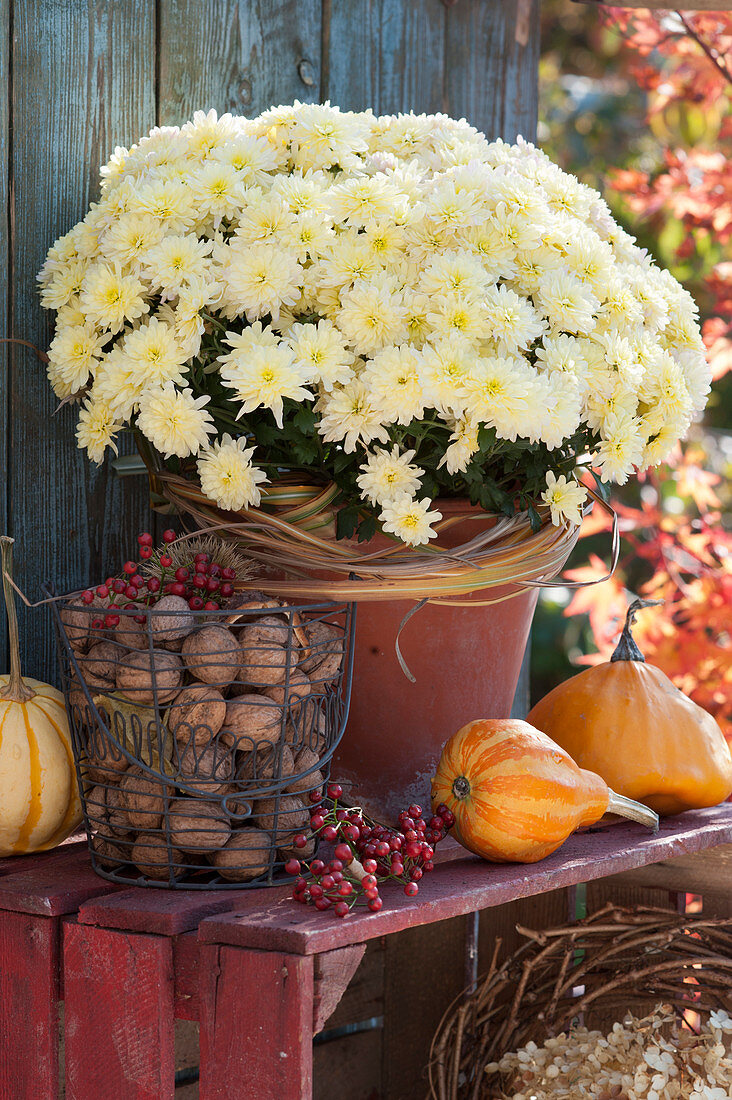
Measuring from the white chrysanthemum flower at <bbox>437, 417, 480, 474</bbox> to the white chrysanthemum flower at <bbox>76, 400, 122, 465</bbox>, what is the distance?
0.32 meters

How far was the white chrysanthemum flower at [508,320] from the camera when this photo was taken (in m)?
0.96

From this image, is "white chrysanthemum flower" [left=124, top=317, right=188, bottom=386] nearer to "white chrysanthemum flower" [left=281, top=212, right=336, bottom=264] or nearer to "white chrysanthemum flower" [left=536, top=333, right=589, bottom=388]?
"white chrysanthemum flower" [left=281, top=212, right=336, bottom=264]

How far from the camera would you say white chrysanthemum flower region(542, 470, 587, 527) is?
103 centimetres

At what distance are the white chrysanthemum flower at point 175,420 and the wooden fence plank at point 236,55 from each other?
493 millimetres

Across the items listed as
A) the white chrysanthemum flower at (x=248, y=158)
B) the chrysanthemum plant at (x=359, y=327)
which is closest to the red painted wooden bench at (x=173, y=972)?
the chrysanthemum plant at (x=359, y=327)

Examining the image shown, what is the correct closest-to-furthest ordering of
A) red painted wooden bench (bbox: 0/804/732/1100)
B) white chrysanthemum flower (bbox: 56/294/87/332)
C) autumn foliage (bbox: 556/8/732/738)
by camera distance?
red painted wooden bench (bbox: 0/804/732/1100) < white chrysanthemum flower (bbox: 56/294/87/332) < autumn foliage (bbox: 556/8/732/738)

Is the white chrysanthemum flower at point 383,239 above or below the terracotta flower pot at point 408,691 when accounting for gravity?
above


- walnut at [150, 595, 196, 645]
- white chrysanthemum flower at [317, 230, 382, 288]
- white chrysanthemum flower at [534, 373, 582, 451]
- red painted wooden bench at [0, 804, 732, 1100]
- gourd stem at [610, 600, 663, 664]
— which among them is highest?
white chrysanthemum flower at [317, 230, 382, 288]

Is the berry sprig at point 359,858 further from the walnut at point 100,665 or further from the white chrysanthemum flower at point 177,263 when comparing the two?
the white chrysanthemum flower at point 177,263

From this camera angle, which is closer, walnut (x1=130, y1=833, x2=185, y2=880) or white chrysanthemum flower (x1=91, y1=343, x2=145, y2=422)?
walnut (x1=130, y1=833, x2=185, y2=880)

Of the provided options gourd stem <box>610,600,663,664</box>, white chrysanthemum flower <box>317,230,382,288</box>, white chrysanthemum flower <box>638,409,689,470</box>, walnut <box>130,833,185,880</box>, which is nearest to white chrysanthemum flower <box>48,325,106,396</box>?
white chrysanthemum flower <box>317,230,382,288</box>

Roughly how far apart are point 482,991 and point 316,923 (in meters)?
0.59

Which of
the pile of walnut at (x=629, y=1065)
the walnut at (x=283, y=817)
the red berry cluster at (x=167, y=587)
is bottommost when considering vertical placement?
the pile of walnut at (x=629, y=1065)

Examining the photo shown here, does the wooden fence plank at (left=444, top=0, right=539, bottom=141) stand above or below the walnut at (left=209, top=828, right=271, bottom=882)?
above
